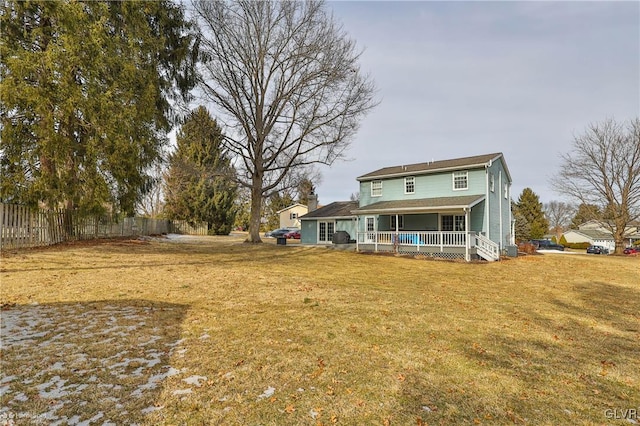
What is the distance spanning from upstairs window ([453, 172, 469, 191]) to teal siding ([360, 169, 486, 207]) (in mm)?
180

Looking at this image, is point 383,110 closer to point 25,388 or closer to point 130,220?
point 130,220

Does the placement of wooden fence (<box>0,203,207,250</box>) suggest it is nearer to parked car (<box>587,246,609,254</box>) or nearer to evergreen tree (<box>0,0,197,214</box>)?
evergreen tree (<box>0,0,197,214</box>)

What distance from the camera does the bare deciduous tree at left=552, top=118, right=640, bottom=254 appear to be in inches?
1193

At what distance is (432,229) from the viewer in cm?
2241

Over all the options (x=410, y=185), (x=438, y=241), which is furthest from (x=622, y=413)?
(x=410, y=185)

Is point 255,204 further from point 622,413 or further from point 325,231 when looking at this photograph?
point 622,413

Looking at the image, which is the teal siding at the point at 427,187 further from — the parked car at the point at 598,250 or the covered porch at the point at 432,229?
the parked car at the point at 598,250

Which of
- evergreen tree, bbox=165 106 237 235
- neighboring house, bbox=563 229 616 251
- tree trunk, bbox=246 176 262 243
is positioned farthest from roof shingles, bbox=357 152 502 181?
neighboring house, bbox=563 229 616 251

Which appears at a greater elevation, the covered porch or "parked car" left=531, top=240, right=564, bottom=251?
the covered porch

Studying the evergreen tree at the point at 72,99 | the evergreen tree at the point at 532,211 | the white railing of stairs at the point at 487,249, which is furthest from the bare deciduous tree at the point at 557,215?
the evergreen tree at the point at 72,99

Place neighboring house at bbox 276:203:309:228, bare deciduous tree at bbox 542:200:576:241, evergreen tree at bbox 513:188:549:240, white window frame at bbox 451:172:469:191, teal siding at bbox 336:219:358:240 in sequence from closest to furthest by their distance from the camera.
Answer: white window frame at bbox 451:172:469:191
teal siding at bbox 336:219:358:240
evergreen tree at bbox 513:188:549:240
neighboring house at bbox 276:203:309:228
bare deciduous tree at bbox 542:200:576:241

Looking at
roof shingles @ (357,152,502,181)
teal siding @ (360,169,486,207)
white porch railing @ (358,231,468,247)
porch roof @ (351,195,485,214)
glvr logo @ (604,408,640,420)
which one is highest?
roof shingles @ (357,152,502,181)

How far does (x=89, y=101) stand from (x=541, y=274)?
1900 cm

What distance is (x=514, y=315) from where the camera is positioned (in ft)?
22.5
